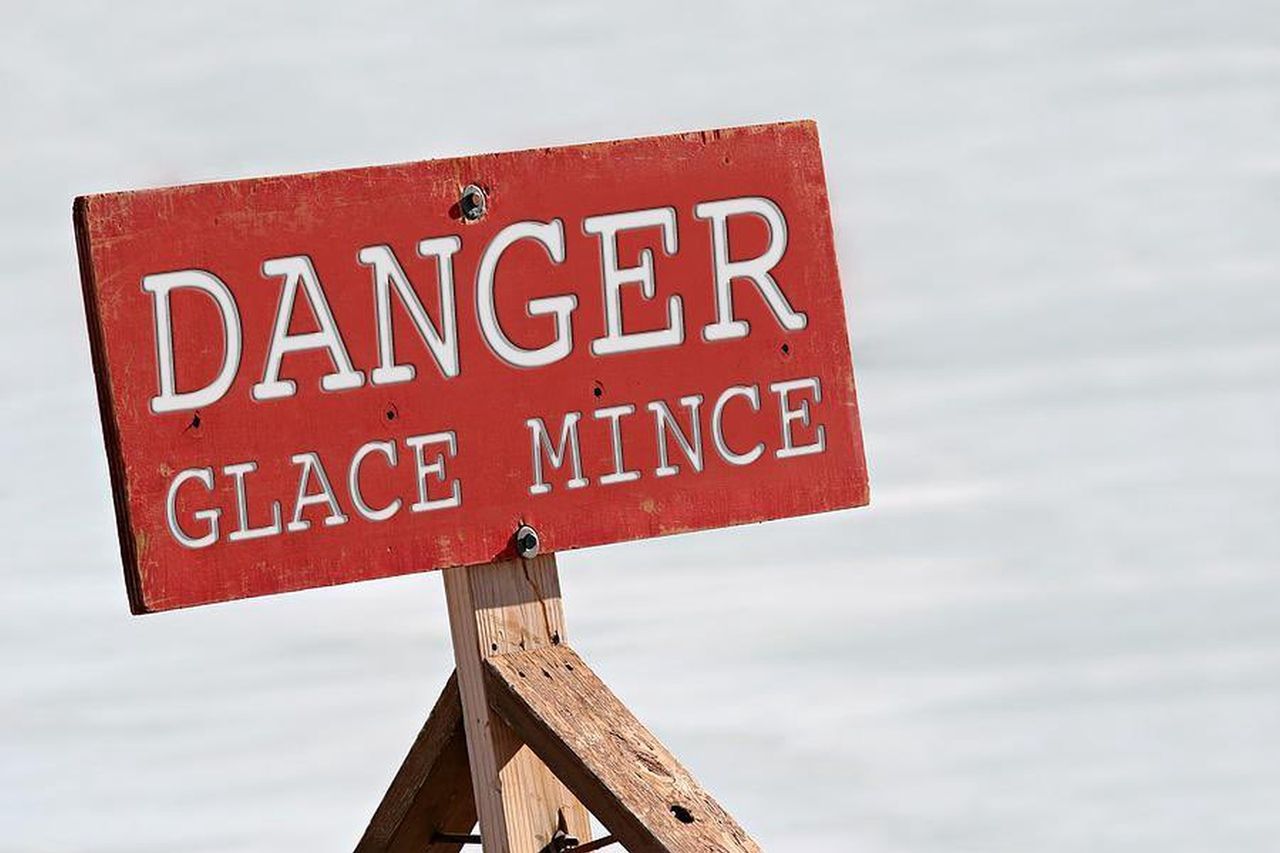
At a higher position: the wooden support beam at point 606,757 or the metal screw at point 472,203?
the metal screw at point 472,203

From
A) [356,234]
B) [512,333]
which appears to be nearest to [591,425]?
[512,333]

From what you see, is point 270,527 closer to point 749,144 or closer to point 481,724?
point 481,724

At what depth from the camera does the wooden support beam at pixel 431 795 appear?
7.88ft

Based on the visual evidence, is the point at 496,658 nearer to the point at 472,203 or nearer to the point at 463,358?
the point at 463,358

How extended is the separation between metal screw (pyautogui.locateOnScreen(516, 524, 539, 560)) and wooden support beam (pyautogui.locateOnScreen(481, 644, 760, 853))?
0.11 meters

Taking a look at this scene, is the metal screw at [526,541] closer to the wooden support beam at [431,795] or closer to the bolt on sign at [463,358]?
the bolt on sign at [463,358]

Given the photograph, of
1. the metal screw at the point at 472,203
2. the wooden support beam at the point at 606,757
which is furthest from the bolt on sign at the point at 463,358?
the wooden support beam at the point at 606,757

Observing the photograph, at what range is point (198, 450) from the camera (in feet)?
7.11

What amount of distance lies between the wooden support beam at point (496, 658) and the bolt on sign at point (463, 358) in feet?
0.20

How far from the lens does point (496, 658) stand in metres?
2.33

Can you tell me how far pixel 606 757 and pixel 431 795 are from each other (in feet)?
0.86

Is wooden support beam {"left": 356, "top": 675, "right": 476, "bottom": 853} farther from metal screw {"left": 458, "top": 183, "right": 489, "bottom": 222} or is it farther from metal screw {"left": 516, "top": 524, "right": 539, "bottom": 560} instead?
metal screw {"left": 458, "top": 183, "right": 489, "bottom": 222}

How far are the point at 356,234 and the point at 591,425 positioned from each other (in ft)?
0.86

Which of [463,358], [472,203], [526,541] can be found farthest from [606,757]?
[472,203]
